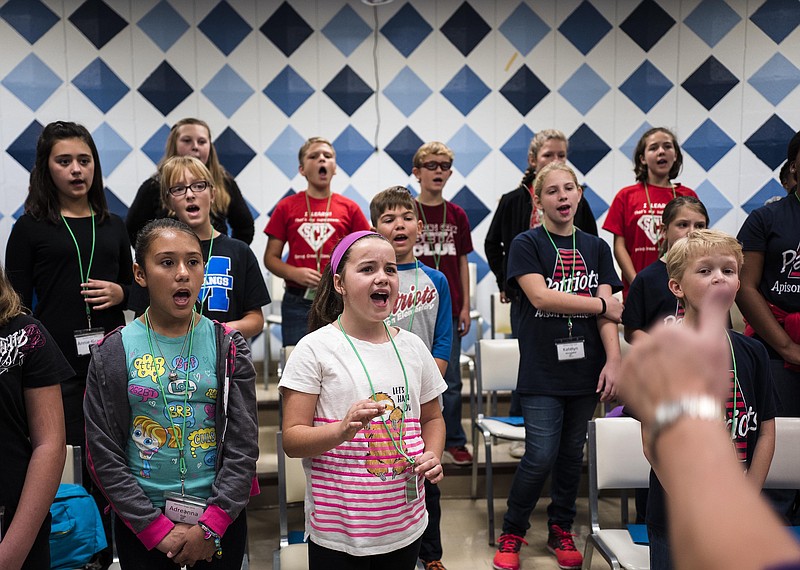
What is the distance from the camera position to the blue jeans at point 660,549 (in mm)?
1733

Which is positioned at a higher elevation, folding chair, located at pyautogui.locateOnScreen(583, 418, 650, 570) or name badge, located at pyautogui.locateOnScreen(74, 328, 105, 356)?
name badge, located at pyautogui.locateOnScreen(74, 328, 105, 356)

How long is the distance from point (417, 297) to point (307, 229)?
1.19 m

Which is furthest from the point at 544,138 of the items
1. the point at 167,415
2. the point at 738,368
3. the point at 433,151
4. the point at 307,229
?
the point at 167,415

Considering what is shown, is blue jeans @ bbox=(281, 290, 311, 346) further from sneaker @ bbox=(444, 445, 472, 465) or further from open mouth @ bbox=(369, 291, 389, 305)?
open mouth @ bbox=(369, 291, 389, 305)

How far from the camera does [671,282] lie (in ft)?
6.89

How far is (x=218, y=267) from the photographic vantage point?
2527 millimetres

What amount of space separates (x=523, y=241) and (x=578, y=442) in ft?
2.78

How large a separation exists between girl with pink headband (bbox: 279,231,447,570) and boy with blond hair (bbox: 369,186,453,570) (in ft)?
2.28

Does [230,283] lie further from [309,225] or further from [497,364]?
[497,364]

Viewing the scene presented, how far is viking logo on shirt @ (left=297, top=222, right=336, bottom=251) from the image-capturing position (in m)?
3.62

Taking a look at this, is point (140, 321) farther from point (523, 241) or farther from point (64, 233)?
point (523, 241)

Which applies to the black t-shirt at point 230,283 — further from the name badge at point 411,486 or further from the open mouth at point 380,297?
the name badge at point 411,486

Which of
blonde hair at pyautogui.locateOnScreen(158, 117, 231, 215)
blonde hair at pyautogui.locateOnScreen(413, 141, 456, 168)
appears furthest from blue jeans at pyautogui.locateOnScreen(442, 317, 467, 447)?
blonde hair at pyautogui.locateOnScreen(158, 117, 231, 215)

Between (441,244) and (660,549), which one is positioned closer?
(660,549)
